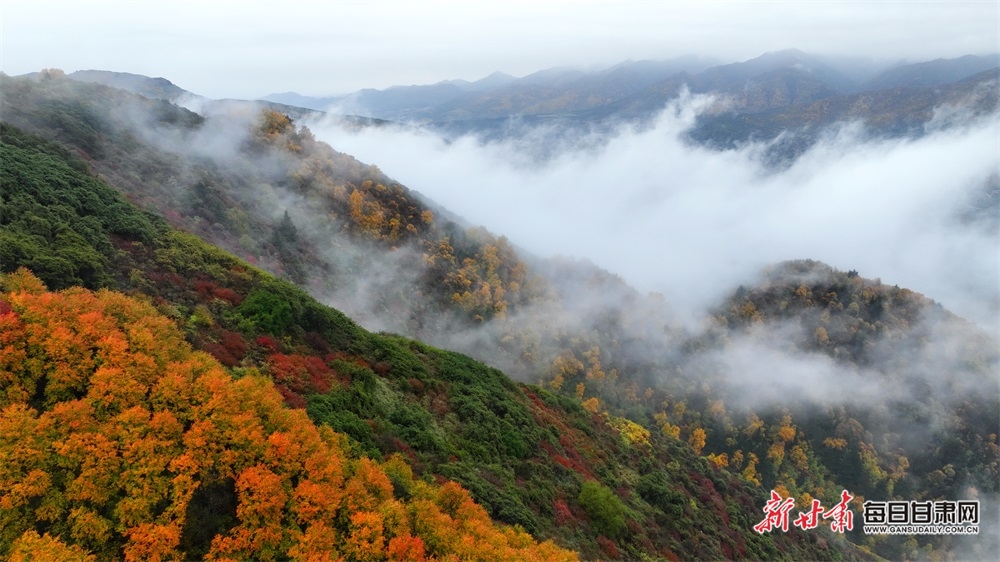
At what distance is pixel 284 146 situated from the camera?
99.4 m

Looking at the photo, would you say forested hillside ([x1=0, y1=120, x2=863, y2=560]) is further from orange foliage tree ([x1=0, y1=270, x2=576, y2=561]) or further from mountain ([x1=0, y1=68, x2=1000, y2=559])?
mountain ([x1=0, y1=68, x2=1000, y2=559])

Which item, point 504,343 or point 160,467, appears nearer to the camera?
point 160,467

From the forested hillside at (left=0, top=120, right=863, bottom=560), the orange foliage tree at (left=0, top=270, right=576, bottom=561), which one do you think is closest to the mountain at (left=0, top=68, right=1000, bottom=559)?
the forested hillside at (left=0, top=120, right=863, bottom=560)

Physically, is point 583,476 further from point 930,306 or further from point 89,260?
point 930,306

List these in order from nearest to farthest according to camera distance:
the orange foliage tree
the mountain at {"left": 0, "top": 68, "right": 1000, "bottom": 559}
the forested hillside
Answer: the orange foliage tree → the forested hillside → the mountain at {"left": 0, "top": 68, "right": 1000, "bottom": 559}

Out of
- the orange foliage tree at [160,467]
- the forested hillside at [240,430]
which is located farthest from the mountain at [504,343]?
the orange foliage tree at [160,467]

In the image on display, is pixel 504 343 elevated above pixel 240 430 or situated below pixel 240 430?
below

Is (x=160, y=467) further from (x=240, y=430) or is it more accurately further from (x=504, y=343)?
(x=504, y=343)

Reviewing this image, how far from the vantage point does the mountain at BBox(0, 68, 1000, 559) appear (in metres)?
27.1

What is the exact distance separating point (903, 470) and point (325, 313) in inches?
6056

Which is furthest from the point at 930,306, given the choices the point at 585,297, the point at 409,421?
the point at 409,421

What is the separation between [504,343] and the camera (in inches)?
4094

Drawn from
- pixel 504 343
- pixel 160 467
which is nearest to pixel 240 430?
pixel 160 467

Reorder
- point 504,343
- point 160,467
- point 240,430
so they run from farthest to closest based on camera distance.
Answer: point 504,343, point 240,430, point 160,467
